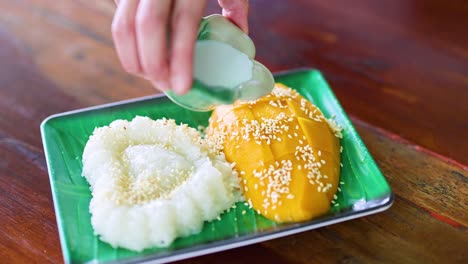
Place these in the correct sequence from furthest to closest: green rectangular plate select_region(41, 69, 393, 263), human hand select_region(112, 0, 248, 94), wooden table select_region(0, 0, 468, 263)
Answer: wooden table select_region(0, 0, 468, 263)
green rectangular plate select_region(41, 69, 393, 263)
human hand select_region(112, 0, 248, 94)

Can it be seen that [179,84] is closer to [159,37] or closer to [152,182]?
[159,37]

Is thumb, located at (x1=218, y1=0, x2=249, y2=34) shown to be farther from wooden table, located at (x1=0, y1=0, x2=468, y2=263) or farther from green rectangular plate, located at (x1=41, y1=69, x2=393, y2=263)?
wooden table, located at (x1=0, y1=0, x2=468, y2=263)

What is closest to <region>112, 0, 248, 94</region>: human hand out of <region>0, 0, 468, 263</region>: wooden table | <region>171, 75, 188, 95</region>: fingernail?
<region>171, 75, 188, 95</region>: fingernail

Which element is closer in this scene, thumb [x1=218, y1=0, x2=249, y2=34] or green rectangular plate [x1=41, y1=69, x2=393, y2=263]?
green rectangular plate [x1=41, y1=69, x2=393, y2=263]

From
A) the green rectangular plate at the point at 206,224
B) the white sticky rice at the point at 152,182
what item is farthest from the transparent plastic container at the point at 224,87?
the green rectangular plate at the point at 206,224

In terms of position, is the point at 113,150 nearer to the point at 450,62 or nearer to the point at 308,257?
the point at 308,257

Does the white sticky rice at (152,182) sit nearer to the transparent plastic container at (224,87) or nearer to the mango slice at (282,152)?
the mango slice at (282,152)

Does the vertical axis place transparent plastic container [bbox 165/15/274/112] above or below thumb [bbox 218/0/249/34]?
below

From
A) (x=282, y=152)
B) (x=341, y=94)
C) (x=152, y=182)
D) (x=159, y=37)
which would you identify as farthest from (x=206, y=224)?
(x=341, y=94)
